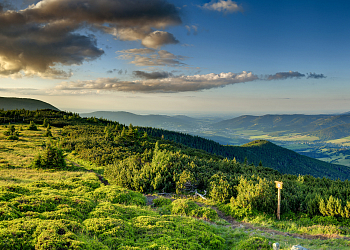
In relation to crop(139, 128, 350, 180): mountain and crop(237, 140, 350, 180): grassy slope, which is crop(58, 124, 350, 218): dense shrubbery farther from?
crop(237, 140, 350, 180): grassy slope

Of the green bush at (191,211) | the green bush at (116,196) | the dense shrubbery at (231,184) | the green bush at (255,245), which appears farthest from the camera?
the dense shrubbery at (231,184)

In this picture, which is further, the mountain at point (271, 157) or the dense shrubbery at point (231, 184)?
the mountain at point (271, 157)

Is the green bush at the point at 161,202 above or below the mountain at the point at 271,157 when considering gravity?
above

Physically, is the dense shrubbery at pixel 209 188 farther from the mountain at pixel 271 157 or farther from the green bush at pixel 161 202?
the mountain at pixel 271 157

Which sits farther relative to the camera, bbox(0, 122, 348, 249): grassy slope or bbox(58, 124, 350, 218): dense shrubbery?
bbox(58, 124, 350, 218): dense shrubbery

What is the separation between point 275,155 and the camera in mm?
177375

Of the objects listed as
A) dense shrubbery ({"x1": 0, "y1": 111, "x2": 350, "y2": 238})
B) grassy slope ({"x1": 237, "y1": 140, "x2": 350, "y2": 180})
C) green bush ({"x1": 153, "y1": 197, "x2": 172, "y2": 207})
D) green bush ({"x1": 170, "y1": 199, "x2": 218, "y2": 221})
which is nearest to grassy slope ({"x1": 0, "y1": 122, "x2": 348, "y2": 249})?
dense shrubbery ({"x1": 0, "y1": 111, "x2": 350, "y2": 238})

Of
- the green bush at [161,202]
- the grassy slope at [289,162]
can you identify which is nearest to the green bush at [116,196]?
the green bush at [161,202]

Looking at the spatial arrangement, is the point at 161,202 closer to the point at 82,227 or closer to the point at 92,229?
the point at 92,229

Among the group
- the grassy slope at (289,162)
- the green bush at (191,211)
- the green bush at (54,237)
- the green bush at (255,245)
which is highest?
the green bush at (54,237)

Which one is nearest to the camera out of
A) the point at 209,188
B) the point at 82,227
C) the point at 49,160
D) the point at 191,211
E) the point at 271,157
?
the point at 82,227

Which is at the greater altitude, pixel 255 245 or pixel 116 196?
pixel 255 245

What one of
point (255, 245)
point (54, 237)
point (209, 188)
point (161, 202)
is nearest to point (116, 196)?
point (161, 202)

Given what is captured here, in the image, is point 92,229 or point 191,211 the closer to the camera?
point 92,229
